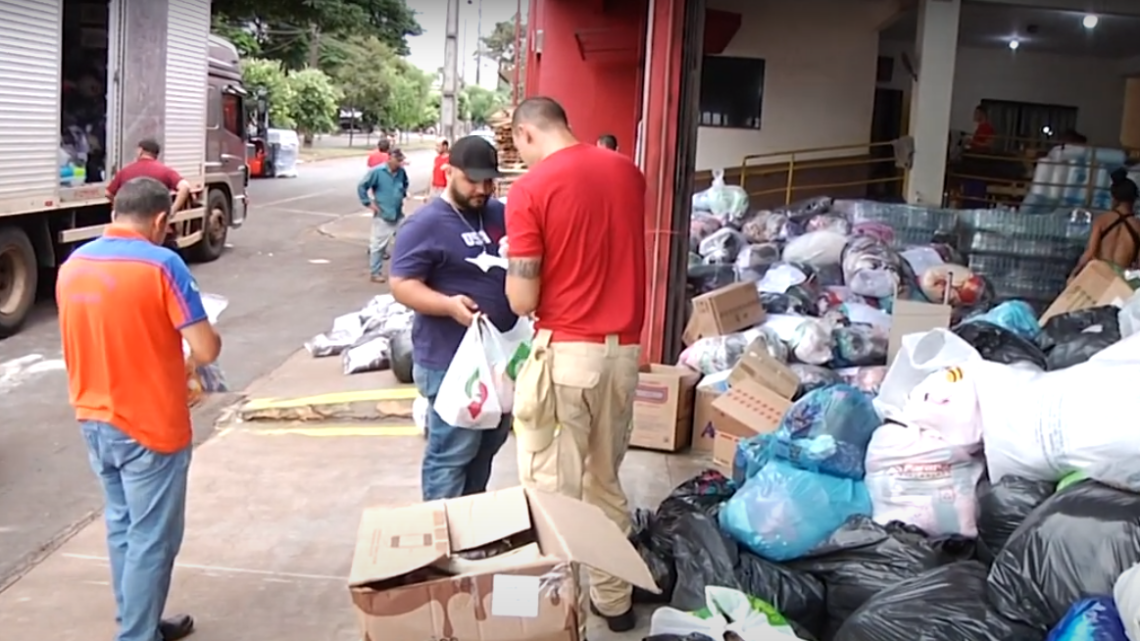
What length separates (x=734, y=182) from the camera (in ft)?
46.1

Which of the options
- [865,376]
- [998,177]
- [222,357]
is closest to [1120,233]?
[865,376]

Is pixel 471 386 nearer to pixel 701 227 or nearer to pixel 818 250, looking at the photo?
pixel 818 250

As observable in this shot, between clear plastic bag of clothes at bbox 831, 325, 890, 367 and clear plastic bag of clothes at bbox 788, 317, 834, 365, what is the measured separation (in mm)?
89

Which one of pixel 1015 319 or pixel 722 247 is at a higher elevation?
pixel 722 247

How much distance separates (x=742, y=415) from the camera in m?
5.77

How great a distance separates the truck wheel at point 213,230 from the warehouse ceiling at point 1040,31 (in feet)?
29.7

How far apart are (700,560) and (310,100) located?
1673 inches

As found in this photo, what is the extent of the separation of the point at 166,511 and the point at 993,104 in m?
17.5

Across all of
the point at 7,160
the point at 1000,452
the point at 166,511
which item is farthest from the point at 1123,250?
the point at 7,160

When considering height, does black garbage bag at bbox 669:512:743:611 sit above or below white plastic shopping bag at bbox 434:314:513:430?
below

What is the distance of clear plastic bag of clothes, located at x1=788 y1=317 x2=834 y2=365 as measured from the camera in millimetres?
7047

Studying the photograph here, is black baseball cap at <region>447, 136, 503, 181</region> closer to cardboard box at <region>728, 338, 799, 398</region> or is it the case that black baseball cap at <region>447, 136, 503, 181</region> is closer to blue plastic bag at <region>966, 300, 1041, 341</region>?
Result: cardboard box at <region>728, 338, 799, 398</region>

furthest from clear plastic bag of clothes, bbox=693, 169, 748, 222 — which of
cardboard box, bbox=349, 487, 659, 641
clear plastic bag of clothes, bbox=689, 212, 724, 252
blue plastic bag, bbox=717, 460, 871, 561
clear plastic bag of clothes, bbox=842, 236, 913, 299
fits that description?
cardboard box, bbox=349, 487, 659, 641

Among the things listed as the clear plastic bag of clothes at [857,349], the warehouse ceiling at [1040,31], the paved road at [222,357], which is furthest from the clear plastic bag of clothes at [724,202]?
the clear plastic bag of clothes at [857,349]
